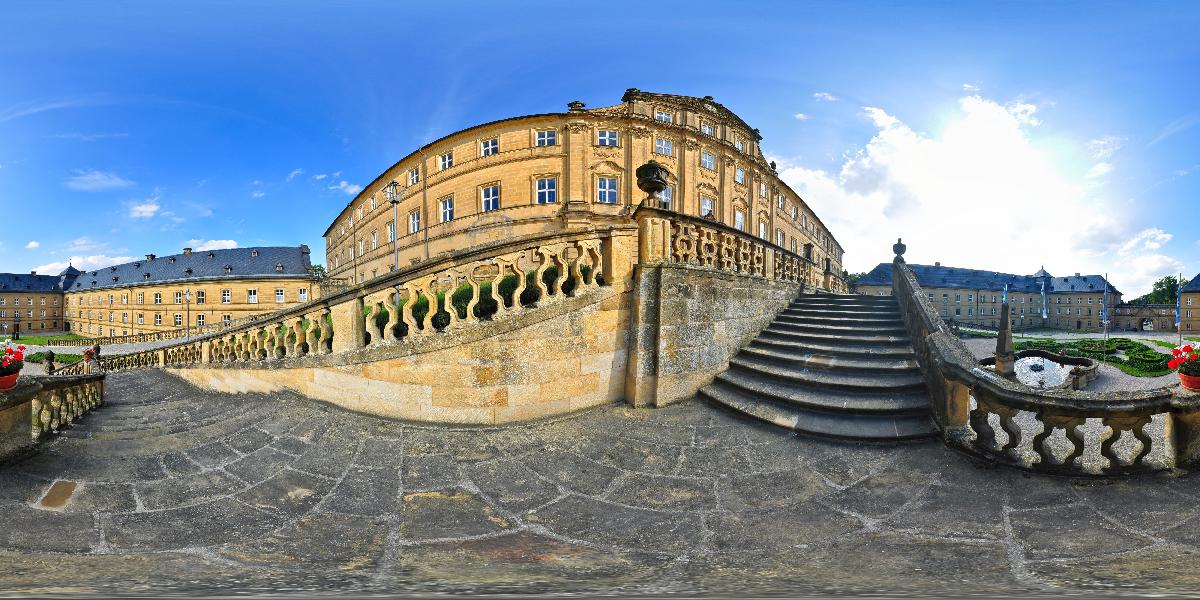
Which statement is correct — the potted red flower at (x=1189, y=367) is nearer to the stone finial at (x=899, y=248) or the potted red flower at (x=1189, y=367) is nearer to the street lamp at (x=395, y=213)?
the stone finial at (x=899, y=248)

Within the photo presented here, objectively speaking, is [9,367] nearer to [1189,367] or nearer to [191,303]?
[1189,367]

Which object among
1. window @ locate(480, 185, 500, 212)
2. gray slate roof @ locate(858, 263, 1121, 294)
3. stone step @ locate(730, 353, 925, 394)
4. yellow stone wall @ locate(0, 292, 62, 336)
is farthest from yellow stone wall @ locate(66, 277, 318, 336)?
gray slate roof @ locate(858, 263, 1121, 294)

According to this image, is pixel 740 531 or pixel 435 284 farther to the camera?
pixel 435 284

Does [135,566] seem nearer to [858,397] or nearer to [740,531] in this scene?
[740,531]

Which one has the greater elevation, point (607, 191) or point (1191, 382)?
point (607, 191)

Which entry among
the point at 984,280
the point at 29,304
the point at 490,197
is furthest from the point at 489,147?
the point at 29,304

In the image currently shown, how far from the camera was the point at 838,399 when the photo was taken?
545 centimetres

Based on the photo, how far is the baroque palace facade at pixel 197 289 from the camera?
54.4 m

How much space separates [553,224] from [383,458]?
23.4 metres

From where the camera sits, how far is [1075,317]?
76812mm

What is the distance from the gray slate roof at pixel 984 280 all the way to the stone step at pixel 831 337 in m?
79.4

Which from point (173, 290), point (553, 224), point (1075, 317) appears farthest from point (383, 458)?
point (1075, 317)

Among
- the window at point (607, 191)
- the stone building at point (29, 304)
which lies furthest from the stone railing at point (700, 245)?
the stone building at point (29, 304)

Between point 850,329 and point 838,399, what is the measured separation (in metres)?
2.74
